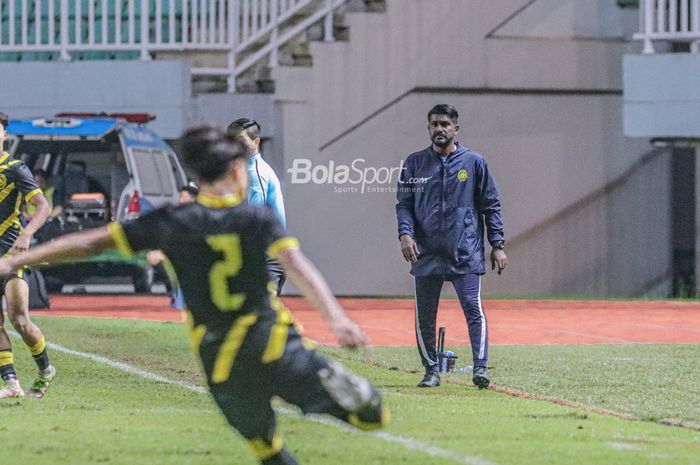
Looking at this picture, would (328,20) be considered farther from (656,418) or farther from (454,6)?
(656,418)

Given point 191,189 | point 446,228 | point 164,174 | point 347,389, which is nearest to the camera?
point 347,389

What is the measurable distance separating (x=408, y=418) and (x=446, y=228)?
2.38m

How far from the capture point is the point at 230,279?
6305 millimetres

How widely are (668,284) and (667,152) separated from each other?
2044 millimetres

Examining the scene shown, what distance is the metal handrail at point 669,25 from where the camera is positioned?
22438mm

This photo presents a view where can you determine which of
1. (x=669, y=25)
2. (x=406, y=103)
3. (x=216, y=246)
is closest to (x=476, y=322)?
(x=216, y=246)

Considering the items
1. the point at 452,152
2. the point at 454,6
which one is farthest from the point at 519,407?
the point at 454,6

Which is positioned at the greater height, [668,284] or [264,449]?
[264,449]

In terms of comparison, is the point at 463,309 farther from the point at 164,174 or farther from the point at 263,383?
the point at 164,174

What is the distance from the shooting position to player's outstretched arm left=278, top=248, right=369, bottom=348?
575cm

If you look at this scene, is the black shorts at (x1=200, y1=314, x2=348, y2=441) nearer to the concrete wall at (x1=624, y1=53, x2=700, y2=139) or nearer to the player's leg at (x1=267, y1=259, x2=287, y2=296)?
the player's leg at (x1=267, y1=259, x2=287, y2=296)

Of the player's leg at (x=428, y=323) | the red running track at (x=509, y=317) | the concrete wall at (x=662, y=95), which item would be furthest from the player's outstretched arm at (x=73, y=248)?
the concrete wall at (x=662, y=95)

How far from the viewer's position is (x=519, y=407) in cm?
1034

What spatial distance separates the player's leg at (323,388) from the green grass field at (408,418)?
159 centimetres
